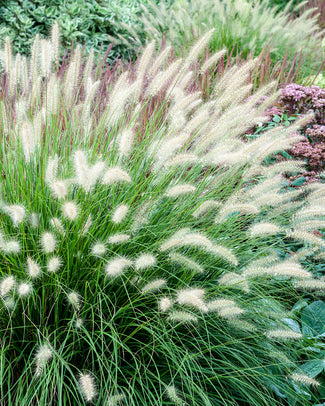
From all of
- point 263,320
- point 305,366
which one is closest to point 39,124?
point 263,320

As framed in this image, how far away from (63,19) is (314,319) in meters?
5.55

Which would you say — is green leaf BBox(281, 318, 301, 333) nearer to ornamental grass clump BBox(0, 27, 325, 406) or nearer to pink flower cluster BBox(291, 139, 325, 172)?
ornamental grass clump BBox(0, 27, 325, 406)

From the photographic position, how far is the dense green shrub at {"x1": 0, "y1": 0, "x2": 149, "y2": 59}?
6203mm

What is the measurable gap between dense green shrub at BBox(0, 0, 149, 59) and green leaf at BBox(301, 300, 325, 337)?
4.90 metres

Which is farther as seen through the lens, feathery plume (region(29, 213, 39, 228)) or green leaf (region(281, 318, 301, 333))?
green leaf (region(281, 318, 301, 333))

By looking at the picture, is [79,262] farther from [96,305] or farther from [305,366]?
[305,366]

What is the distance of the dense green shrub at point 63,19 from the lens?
20.4ft

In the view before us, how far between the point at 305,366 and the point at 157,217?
1075 millimetres

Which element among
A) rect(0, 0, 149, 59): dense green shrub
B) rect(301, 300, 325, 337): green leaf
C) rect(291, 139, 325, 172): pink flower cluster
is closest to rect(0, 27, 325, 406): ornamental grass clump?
rect(301, 300, 325, 337): green leaf

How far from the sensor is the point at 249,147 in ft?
7.53

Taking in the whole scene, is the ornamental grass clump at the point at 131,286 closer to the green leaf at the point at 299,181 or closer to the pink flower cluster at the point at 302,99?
the green leaf at the point at 299,181

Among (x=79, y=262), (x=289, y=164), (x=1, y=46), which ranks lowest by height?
(x=1, y=46)

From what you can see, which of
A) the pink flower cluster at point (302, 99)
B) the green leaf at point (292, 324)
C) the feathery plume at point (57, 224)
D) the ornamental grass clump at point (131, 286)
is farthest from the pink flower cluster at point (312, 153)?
the feathery plume at point (57, 224)

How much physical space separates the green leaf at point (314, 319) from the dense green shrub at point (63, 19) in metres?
4.90
